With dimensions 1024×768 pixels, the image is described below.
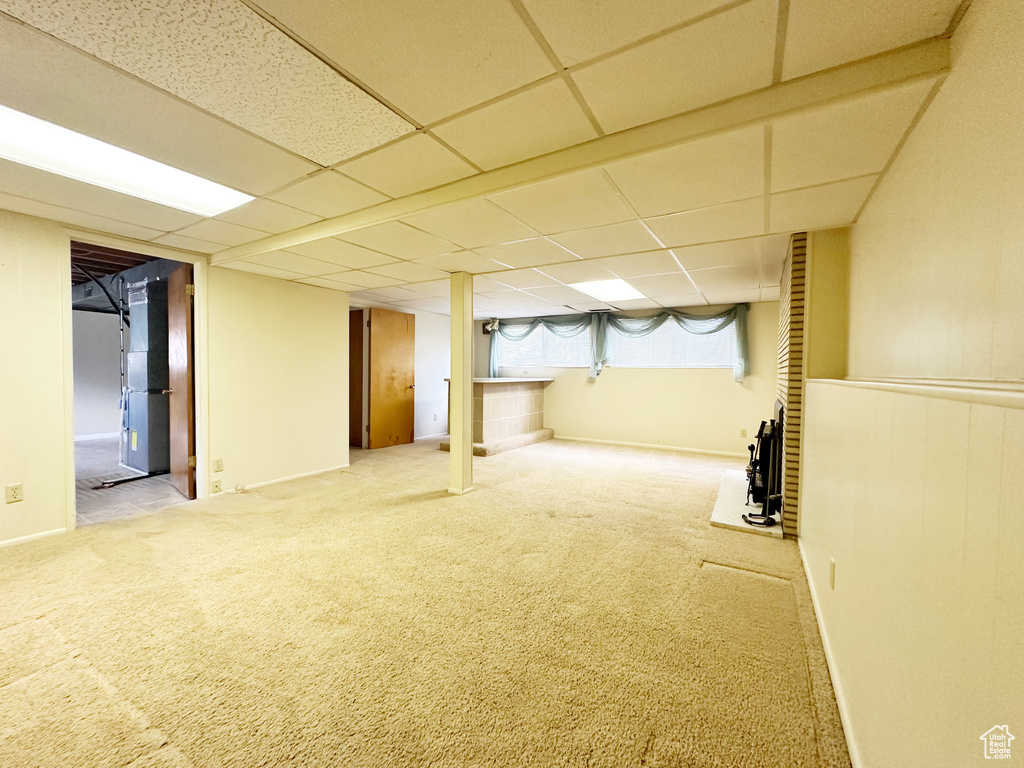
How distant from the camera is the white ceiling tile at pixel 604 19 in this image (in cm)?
117

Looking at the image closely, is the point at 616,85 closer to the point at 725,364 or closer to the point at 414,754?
the point at 414,754

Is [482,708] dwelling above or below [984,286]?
below

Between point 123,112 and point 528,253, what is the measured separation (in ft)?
8.00

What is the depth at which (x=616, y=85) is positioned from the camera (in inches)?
59.3

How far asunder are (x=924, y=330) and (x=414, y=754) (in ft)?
7.25

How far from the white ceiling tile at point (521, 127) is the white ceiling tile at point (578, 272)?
180 cm

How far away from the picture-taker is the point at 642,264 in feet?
12.3

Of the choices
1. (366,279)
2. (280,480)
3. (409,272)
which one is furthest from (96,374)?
(409,272)

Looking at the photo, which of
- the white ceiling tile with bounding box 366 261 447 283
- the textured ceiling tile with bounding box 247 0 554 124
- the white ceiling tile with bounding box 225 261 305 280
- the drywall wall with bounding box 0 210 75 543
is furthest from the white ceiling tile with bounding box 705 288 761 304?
the drywall wall with bounding box 0 210 75 543

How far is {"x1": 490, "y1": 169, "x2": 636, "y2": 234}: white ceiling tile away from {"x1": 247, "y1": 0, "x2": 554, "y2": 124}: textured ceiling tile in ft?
2.07

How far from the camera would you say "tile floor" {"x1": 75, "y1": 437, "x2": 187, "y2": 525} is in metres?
3.41

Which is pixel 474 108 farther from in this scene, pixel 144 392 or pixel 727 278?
pixel 144 392

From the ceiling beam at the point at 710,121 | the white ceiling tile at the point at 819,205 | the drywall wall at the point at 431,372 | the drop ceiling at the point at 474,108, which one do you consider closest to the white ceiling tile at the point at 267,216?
the drop ceiling at the point at 474,108

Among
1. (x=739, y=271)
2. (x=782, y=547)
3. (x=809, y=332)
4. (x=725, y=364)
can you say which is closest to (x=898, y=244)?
(x=809, y=332)
